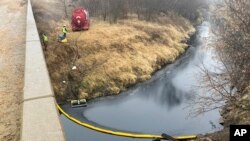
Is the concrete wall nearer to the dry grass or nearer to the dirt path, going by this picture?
the dirt path

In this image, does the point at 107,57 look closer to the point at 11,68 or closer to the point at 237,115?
the point at 11,68

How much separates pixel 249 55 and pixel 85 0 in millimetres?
28889

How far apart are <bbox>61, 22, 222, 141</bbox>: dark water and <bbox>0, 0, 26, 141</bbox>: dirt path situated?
557 centimetres

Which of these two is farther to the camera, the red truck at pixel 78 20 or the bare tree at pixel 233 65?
the red truck at pixel 78 20

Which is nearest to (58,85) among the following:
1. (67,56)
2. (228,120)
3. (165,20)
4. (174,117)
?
(67,56)

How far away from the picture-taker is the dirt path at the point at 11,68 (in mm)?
13966

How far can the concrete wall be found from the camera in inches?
469

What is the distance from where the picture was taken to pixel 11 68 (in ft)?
66.2

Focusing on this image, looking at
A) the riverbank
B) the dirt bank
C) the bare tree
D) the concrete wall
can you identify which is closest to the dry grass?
the dirt bank

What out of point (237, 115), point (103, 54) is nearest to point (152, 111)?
point (237, 115)

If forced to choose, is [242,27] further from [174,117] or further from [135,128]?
[135,128]

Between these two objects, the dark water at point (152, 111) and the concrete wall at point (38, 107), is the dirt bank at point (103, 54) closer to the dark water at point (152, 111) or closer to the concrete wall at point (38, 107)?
the dark water at point (152, 111)

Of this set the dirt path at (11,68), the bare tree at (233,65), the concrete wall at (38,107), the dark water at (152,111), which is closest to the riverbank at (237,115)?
the bare tree at (233,65)

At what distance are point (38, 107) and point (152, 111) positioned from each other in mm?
13777
